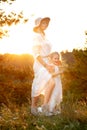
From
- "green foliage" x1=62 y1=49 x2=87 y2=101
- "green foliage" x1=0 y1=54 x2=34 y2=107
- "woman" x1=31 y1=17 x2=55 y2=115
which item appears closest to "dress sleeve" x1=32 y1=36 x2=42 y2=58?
"woman" x1=31 y1=17 x2=55 y2=115

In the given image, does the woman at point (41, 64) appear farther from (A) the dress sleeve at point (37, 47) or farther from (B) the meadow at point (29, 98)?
(B) the meadow at point (29, 98)

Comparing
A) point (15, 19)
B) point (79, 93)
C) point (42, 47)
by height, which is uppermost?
point (15, 19)

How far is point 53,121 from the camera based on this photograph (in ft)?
27.8

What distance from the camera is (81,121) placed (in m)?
8.12

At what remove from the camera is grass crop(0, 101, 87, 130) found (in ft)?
25.9

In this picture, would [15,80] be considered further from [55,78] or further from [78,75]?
[55,78]

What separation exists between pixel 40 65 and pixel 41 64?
0.04 m

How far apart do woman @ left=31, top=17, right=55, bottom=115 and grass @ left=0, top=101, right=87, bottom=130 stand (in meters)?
0.74

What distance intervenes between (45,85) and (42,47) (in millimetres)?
688

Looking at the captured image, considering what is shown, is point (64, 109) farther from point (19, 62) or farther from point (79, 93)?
point (19, 62)

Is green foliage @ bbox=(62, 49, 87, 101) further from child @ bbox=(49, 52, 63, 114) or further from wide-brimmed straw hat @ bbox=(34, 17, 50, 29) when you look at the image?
wide-brimmed straw hat @ bbox=(34, 17, 50, 29)

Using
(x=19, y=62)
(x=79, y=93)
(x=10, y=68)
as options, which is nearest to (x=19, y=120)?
(x=79, y=93)

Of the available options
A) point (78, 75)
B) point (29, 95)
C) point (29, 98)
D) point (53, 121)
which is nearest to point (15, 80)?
point (78, 75)

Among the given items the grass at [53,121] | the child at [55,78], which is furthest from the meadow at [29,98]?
the child at [55,78]
